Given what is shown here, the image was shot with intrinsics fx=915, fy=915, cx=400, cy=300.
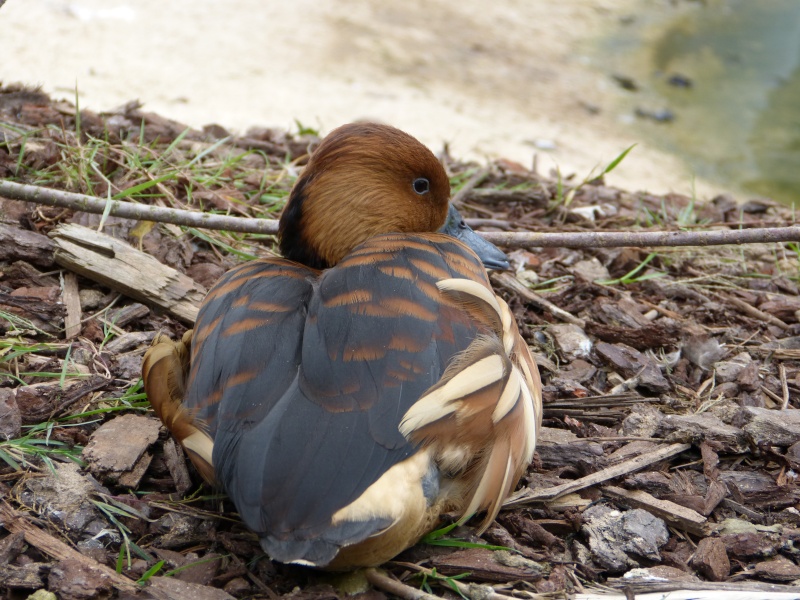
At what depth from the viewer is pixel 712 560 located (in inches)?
117

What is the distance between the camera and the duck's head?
11.8ft

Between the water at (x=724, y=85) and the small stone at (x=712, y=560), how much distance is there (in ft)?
15.6

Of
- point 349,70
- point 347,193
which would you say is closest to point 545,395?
point 347,193

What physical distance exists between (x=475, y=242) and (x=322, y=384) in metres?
1.47

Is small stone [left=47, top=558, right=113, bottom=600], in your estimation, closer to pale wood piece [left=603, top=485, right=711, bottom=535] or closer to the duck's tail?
the duck's tail

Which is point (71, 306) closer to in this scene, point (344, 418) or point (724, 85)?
point (344, 418)

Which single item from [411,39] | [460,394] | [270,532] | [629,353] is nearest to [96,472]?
[270,532]

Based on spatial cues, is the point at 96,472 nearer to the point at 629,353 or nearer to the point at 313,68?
the point at 629,353

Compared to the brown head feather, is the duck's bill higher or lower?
lower

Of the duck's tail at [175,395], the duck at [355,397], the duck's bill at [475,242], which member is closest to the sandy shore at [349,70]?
the duck's bill at [475,242]

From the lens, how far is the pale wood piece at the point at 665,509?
10.3ft

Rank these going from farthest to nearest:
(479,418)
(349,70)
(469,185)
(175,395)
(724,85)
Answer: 1. (724,85)
2. (349,70)
3. (469,185)
4. (175,395)
5. (479,418)

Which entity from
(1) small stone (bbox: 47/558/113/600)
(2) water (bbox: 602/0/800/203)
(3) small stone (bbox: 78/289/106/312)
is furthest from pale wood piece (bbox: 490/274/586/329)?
(2) water (bbox: 602/0/800/203)

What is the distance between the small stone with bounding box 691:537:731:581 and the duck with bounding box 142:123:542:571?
2.10 feet
